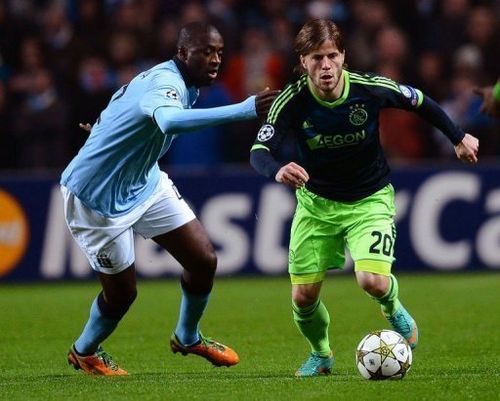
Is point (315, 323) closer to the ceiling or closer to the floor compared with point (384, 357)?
closer to the floor

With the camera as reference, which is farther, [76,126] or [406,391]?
[76,126]

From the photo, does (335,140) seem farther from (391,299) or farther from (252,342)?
(252,342)

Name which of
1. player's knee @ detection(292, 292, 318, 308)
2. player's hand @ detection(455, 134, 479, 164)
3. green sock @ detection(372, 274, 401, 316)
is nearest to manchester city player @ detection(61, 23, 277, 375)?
player's knee @ detection(292, 292, 318, 308)

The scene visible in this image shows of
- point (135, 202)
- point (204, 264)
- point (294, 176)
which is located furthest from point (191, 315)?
point (294, 176)

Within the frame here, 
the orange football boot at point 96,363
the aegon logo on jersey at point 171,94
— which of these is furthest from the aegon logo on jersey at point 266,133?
the orange football boot at point 96,363

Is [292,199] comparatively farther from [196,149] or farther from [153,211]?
[153,211]

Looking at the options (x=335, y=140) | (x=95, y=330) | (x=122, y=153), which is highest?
(x=335, y=140)

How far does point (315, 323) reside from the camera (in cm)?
834

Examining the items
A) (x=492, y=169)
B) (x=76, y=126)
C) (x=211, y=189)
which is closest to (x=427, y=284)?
(x=492, y=169)

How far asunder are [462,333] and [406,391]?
3224 millimetres

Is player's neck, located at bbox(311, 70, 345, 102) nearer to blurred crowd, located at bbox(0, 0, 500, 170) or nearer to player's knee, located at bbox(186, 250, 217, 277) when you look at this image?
player's knee, located at bbox(186, 250, 217, 277)

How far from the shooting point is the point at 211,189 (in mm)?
15297

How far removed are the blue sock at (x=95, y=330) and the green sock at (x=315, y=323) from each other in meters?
1.24

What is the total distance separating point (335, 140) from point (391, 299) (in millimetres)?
1063
